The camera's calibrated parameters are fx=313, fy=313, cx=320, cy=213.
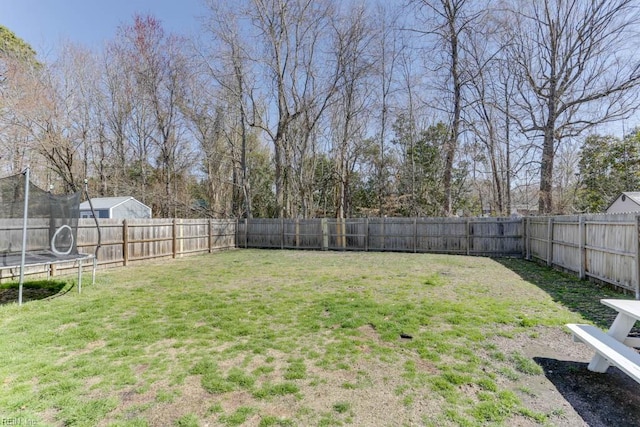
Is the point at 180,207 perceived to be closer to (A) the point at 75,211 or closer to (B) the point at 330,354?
(A) the point at 75,211

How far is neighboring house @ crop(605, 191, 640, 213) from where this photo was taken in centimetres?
1145

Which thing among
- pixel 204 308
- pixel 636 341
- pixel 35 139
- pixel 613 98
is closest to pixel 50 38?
pixel 35 139

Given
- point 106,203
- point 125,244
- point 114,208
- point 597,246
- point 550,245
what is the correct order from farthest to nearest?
point 106,203 < point 114,208 < point 125,244 < point 550,245 < point 597,246

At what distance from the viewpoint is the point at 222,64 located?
47.8 ft

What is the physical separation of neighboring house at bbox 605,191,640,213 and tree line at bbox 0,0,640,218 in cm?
213

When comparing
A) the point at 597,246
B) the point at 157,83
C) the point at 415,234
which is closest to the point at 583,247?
the point at 597,246

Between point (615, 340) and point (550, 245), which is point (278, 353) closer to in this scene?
point (615, 340)

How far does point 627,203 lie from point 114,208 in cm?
2162

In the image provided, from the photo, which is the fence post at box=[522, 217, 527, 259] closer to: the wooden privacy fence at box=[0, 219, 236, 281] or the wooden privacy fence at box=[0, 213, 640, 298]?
the wooden privacy fence at box=[0, 213, 640, 298]

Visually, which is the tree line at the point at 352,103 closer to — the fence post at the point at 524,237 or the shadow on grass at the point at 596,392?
the fence post at the point at 524,237

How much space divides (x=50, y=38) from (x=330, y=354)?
61.5 feet

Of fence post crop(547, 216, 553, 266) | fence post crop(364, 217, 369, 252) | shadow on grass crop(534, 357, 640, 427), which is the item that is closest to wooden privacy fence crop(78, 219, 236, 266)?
fence post crop(364, 217, 369, 252)

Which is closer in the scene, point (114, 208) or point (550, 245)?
point (550, 245)

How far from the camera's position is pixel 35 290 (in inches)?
221
